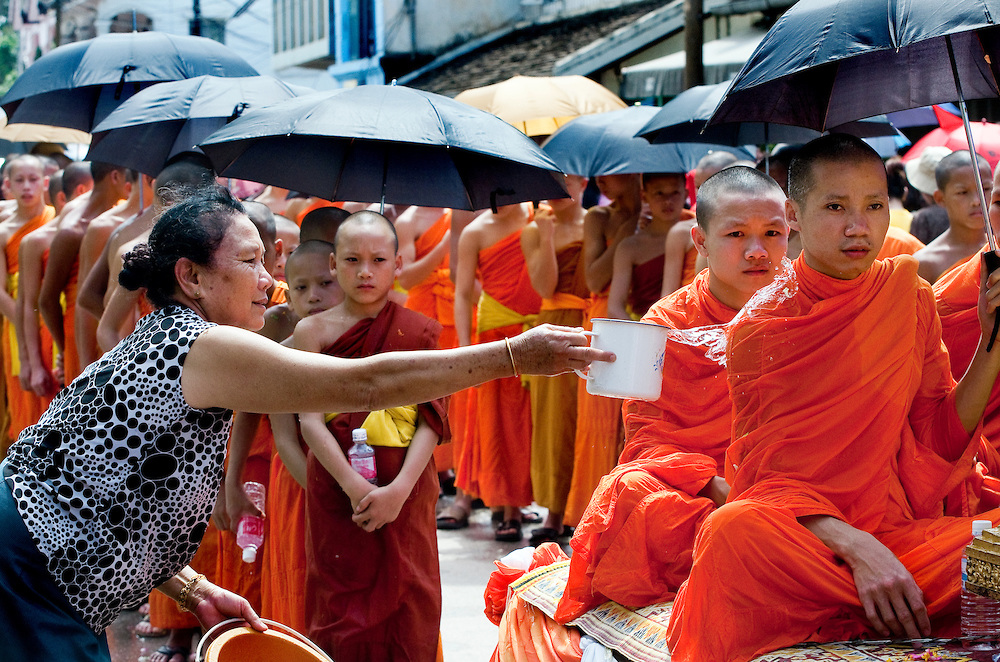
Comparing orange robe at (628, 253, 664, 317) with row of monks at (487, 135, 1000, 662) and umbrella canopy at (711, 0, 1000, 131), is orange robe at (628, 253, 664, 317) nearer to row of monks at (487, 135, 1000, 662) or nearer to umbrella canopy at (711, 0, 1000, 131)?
umbrella canopy at (711, 0, 1000, 131)

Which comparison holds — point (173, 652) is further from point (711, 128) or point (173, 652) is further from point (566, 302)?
point (711, 128)

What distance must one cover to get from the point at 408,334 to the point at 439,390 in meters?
1.66

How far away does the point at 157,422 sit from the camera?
2.64 m

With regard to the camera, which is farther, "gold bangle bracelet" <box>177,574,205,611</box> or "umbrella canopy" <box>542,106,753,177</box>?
"umbrella canopy" <box>542,106,753,177</box>

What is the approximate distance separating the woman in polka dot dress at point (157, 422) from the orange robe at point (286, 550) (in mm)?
1649

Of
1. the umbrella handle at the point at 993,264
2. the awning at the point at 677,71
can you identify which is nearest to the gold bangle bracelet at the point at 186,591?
the umbrella handle at the point at 993,264

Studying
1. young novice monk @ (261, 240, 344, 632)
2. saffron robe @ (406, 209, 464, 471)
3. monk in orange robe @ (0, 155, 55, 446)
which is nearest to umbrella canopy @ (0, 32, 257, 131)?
monk in orange robe @ (0, 155, 55, 446)

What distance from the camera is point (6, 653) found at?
2467 millimetres

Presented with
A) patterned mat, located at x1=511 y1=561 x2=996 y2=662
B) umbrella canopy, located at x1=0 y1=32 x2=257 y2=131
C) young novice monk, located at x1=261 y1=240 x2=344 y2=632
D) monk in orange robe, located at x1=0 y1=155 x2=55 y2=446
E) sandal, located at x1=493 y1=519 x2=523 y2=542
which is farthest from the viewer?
monk in orange robe, located at x1=0 y1=155 x2=55 y2=446

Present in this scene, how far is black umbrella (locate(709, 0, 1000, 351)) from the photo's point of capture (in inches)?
125

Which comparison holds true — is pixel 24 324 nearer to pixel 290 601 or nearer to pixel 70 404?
pixel 290 601

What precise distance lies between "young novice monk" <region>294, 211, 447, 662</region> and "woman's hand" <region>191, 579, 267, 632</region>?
912 millimetres

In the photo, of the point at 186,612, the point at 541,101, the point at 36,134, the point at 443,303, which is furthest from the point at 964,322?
the point at 36,134

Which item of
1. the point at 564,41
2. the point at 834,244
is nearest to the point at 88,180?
the point at 834,244
